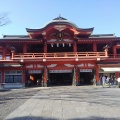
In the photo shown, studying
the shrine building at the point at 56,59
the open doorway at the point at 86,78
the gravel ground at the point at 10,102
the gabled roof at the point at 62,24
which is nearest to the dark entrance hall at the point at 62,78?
the open doorway at the point at 86,78

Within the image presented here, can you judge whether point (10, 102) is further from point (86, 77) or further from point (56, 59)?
point (86, 77)

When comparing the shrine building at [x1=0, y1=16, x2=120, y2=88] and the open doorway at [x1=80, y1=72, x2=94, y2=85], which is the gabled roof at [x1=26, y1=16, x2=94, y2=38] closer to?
the shrine building at [x1=0, y1=16, x2=120, y2=88]

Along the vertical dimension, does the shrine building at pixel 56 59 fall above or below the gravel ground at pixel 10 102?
above

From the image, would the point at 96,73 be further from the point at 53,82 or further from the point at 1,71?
the point at 1,71

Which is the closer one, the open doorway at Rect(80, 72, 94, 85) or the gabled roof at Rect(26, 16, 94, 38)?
the gabled roof at Rect(26, 16, 94, 38)

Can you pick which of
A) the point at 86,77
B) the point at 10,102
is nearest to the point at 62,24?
the point at 86,77

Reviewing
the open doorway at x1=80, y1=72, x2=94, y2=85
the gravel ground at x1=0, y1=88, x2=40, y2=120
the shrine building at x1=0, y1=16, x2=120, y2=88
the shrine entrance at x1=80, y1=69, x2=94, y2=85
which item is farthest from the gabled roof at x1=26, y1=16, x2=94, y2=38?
the gravel ground at x1=0, y1=88, x2=40, y2=120

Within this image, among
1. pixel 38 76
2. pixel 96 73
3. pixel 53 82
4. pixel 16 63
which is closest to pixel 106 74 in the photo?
pixel 96 73

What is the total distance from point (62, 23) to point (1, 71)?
11299 millimetres

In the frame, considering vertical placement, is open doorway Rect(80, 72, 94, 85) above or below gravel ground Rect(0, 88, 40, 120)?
above

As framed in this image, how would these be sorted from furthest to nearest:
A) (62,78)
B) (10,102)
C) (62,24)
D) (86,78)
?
(62,78) < (86,78) < (62,24) < (10,102)

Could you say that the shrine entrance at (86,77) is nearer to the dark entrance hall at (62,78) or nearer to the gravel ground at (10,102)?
the dark entrance hall at (62,78)

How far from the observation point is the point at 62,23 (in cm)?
3200

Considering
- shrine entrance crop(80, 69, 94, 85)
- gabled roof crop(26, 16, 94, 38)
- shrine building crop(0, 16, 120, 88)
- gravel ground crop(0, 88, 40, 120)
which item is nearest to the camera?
gravel ground crop(0, 88, 40, 120)
